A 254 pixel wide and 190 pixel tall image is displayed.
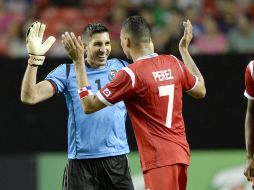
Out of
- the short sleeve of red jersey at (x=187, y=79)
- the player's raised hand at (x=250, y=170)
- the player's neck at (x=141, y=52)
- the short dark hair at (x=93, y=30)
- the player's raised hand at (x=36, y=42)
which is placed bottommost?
the player's raised hand at (x=250, y=170)

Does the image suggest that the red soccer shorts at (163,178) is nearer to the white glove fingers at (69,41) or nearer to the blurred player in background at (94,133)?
the blurred player in background at (94,133)

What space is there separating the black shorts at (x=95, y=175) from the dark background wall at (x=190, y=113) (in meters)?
3.15

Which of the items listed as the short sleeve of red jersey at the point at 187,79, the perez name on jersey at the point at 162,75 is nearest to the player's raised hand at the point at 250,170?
the short sleeve of red jersey at the point at 187,79

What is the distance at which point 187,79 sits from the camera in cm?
627

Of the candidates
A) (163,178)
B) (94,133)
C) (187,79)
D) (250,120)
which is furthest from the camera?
(94,133)

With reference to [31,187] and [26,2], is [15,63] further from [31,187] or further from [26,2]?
[26,2]

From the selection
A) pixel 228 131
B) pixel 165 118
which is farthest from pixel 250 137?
pixel 228 131

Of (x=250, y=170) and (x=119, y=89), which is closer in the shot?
(x=119, y=89)

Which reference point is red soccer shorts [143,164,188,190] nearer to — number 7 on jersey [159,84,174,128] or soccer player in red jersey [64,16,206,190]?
soccer player in red jersey [64,16,206,190]

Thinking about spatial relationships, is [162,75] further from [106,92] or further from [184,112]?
[184,112]

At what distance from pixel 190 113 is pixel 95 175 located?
3.42m

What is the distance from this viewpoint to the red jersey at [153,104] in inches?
238

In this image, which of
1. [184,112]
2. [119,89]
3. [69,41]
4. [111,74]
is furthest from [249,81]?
[184,112]

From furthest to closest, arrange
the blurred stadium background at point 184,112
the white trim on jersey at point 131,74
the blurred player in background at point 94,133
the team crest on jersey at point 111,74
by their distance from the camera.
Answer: the blurred stadium background at point 184,112 < the team crest on jersey at point 111,74 < the blurred player in background at point 94,133 < the white trim on jersey at point 131,74
